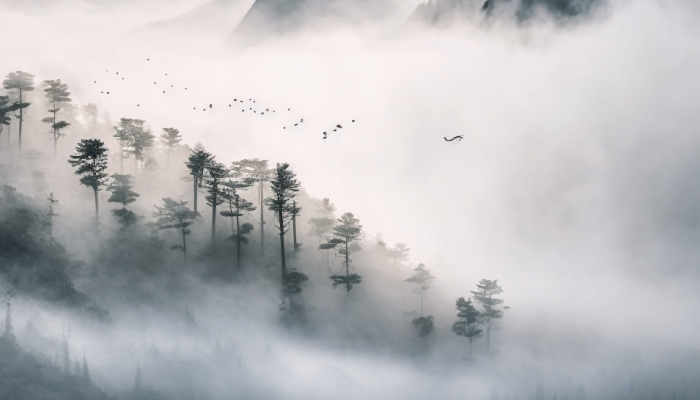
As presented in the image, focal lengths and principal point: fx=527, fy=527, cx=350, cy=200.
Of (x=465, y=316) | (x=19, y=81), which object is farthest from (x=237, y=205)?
(x=19, y=81)

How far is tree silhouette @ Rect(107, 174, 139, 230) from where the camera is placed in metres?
62.1

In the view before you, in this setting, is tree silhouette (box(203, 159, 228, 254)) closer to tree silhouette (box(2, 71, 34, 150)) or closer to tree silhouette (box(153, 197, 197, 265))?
tree silhouette (box(153, 197, 197, 265))

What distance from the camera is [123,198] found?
62.1 m

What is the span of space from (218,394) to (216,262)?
17.4 meters

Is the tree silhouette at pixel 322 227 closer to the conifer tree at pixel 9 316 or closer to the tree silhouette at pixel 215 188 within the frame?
the tree silhouette at pixel 215 188

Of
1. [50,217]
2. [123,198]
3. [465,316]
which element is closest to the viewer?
[50,217]

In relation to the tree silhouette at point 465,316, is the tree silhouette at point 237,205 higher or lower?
higher

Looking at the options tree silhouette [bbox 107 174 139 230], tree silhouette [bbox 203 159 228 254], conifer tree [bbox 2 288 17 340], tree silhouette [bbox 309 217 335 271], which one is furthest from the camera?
tree silhouette [bbox 309 217 335 271]

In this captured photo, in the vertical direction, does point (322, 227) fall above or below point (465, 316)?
above

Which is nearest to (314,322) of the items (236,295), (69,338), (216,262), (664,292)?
(236,295)

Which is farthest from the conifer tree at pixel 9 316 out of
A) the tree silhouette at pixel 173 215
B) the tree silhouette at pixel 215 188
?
the tree silhouette at pixel 215 188

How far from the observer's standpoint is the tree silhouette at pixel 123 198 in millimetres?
62062

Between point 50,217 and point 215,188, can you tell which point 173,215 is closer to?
point 215,188

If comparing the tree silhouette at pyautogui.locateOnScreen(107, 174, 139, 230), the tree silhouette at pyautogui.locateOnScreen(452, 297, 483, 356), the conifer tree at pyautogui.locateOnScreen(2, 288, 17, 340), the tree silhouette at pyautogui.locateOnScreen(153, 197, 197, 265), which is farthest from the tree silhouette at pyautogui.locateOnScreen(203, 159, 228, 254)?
the tree silhouette at pyautogui.locateOnScreen(452, 297, 483, 356)
